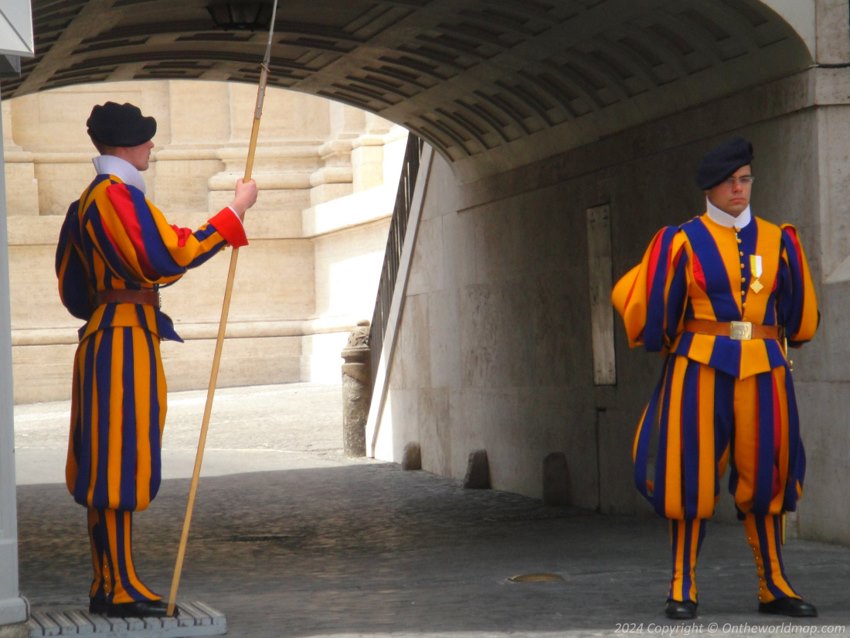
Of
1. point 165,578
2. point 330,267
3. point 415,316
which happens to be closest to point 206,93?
point 330,267

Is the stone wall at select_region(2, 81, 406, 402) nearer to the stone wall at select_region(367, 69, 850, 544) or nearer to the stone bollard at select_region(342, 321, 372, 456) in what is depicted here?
the stone bollard at select_region(342, 321, 372, 456)

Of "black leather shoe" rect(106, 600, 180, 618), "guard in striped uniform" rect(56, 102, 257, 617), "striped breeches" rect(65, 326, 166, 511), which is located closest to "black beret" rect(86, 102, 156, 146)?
"guard in striped uniform" rect(56, 102, 257, 617)

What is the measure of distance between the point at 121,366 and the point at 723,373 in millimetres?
2329

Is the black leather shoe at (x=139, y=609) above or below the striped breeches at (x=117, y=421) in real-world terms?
below

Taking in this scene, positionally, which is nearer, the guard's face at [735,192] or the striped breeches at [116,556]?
the striped breeches at [116,556]

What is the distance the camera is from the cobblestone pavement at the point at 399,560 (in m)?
6.62

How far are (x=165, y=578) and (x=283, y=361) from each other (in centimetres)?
2129

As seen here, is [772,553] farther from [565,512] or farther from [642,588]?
[565,512]

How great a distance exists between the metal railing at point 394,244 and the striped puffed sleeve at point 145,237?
31.1 ft

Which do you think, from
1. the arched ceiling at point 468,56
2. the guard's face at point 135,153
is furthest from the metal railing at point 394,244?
the guard's face at point 135,153

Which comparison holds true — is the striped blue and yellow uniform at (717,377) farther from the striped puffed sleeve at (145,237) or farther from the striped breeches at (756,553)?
the striped puffed sleeve at (145,237)

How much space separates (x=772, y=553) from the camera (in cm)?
659

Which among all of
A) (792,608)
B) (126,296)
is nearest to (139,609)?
(126,296)

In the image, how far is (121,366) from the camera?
6426 mm
